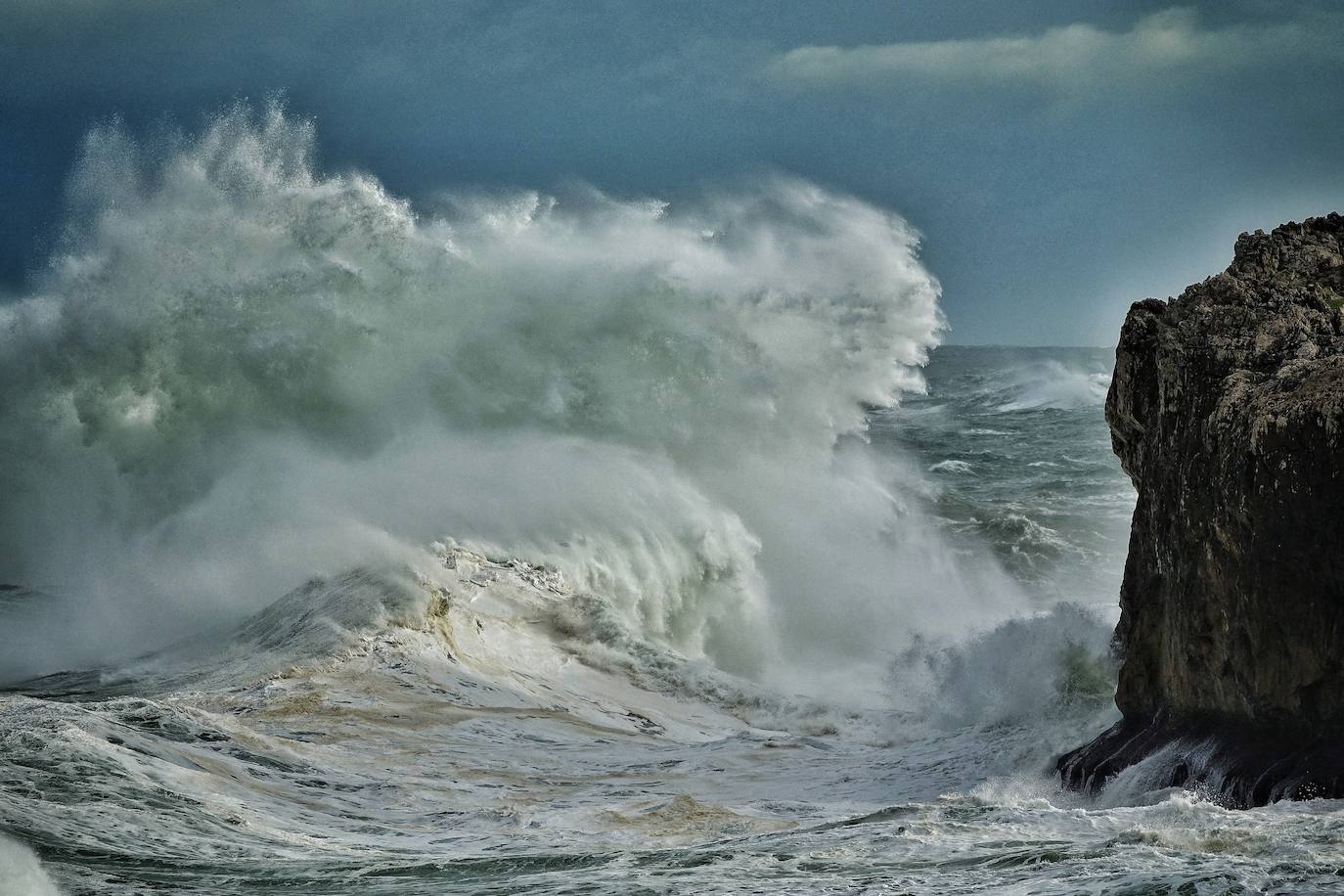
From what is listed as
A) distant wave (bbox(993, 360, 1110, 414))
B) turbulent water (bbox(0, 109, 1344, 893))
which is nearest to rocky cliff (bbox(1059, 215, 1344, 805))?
turbulent water (bbox(0, 109, 1344, 893))

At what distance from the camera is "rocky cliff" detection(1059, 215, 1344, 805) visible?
9.34m

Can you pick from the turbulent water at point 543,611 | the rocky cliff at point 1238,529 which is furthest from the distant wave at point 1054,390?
the rocky cliff at point 1238,529

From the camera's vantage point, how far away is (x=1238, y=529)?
10.0 metres

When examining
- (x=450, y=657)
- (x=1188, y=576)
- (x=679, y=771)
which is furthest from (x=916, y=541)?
(x=1188, y=576)

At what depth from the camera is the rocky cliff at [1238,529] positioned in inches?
368

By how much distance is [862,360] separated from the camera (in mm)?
29375

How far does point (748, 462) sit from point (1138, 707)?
16.4 meters

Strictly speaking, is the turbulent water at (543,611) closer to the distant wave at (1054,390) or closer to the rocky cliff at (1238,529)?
the rocky cliff at (1238,529)

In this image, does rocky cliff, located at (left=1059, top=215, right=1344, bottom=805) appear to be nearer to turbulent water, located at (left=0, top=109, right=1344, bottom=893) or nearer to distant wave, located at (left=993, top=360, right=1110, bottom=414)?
turbulent water, located at (left=0, top=109, right=1344, bottom=893)

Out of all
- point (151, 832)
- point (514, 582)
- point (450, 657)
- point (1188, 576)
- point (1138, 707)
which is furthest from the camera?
point (514, 582)

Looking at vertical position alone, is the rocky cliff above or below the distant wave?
below

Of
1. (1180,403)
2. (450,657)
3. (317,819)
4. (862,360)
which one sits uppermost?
(862,360)

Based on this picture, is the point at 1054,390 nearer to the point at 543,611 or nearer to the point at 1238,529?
the point at 543,611

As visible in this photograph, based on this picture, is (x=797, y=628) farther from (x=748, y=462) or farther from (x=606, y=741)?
(x=606, y=741)
